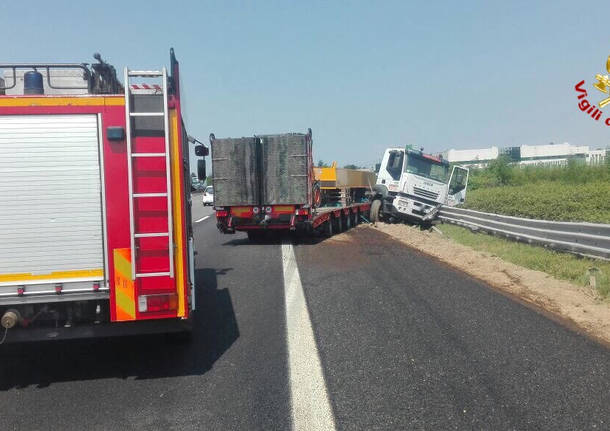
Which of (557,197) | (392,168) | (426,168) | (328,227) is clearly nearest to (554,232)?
(328,227)

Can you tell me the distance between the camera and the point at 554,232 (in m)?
11.1

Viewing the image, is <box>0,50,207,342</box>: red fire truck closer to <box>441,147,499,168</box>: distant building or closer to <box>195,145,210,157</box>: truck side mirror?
<box>195,145,210,157</box>: truck side mirror

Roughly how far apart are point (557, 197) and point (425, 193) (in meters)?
4.55

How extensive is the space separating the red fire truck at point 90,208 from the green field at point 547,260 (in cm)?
629

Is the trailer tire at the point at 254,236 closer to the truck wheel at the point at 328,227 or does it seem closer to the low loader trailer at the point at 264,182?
the low loader trailer at the point at 264,182

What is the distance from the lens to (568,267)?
30.9 ft

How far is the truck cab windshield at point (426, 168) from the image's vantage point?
2070 cm

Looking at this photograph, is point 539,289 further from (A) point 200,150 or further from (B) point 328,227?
(B) point 328,227

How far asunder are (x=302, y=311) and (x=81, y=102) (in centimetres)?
390

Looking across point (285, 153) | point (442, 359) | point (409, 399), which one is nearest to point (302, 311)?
point (442, 359)

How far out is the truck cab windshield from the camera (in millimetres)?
20703

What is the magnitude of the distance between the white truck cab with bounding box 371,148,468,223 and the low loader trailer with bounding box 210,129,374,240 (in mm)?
6121

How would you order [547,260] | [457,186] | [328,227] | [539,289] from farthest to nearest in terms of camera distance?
[457,186], [328,227], [547,260], [539,289]

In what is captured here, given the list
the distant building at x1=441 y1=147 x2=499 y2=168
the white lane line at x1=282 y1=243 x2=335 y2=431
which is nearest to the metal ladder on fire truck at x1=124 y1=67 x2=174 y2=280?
the white lane line at x1=282 y1=243 x2=335 y2=431
